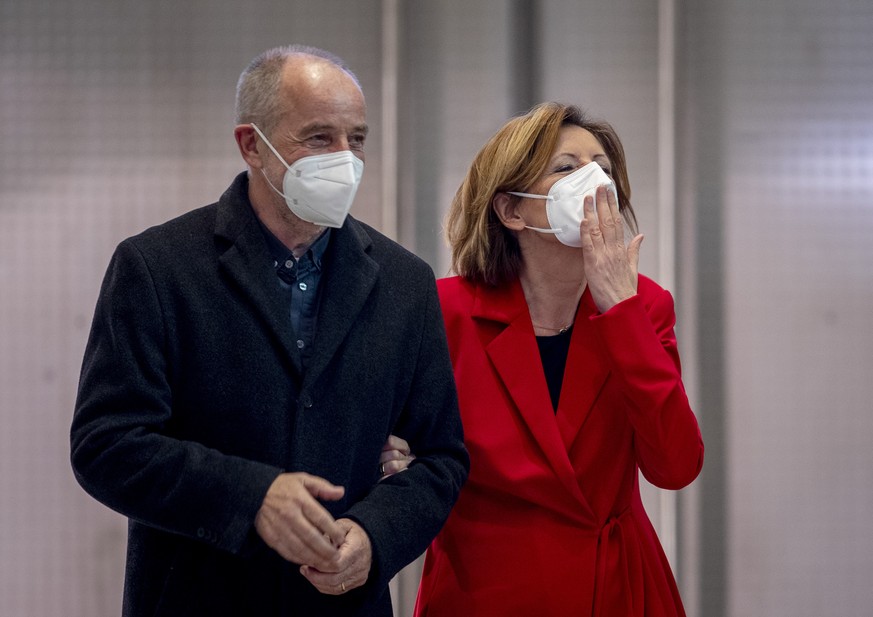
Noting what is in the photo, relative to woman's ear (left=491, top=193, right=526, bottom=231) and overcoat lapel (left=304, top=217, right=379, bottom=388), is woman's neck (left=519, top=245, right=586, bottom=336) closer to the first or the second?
woman's ear (left=491, top=193, right=526, bottom=231)

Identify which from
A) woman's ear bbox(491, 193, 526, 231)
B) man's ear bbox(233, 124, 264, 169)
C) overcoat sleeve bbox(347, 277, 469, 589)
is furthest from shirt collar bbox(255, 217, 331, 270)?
woman's ear bbox(491, 193, 526, 231)

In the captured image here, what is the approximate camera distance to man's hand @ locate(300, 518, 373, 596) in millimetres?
1459

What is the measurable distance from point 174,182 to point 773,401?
199 centimetres

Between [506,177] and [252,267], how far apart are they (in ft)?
2.27

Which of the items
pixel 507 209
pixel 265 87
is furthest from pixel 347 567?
pixel 507 209

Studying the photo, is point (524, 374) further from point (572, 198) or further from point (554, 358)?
point (572, 198)

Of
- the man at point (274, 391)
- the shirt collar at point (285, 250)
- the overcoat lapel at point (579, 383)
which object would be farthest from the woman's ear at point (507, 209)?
the shirt collar at point (285, 250)

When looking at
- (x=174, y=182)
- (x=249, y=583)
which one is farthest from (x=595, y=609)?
(x=174, y=182)

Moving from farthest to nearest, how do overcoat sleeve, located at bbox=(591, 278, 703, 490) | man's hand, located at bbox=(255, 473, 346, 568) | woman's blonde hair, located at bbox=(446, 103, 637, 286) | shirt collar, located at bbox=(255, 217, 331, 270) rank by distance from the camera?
woman's blonde hair, located at bbox=(446, 103, 637, 286) < overcoat sleeve, located at bbox=(591, 278, 703, 490) < shirt collar, located at bbox=(255, 217, 331, 270) < man's hand, located at bbox=(255, 473, 346, 568)

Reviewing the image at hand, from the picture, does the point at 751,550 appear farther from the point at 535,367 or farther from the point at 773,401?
the point at 535,367

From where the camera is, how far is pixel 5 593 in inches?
118

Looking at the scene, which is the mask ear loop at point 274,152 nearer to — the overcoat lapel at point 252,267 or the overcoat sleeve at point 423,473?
the overcoat lapel at point 252,267

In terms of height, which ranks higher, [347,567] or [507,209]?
[507,209]

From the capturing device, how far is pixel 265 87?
1.65m
